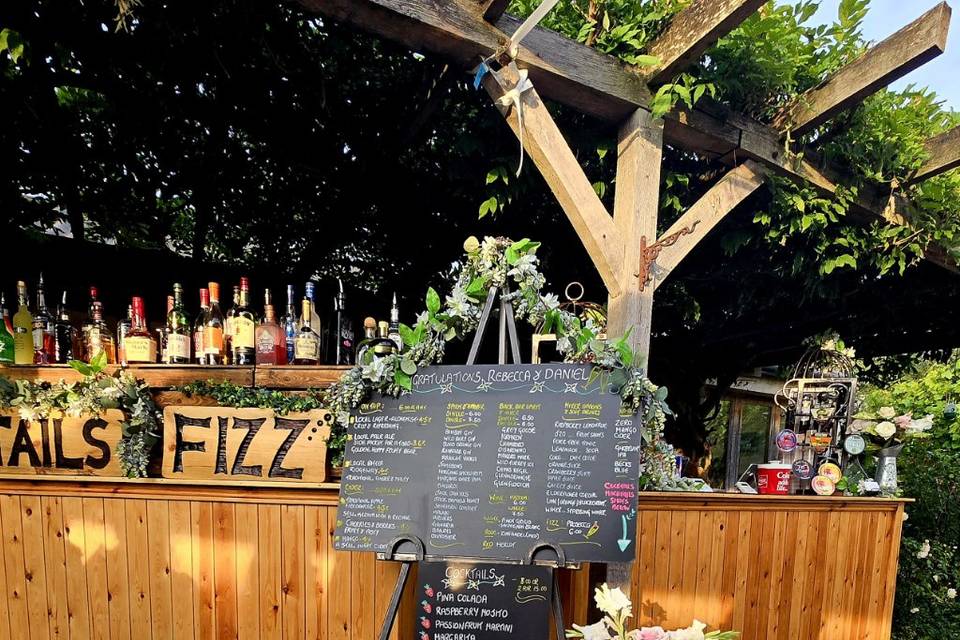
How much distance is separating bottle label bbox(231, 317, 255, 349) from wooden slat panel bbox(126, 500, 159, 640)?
721mm

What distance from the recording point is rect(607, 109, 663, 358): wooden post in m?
1.87

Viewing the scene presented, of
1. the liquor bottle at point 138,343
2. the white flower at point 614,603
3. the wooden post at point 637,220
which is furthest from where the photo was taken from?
the liquor bottle at point 138,343

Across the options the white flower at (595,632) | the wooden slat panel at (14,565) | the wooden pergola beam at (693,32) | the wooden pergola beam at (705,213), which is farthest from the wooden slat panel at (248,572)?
the wooden pergola beam at (693,32)

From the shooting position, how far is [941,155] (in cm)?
232

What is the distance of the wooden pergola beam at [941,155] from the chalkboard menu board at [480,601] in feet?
8.95

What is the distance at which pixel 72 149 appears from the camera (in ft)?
8.93

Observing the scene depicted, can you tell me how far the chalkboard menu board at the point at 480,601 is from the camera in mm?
1597

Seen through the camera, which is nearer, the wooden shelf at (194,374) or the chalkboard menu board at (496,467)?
the chalkboard menu board at (496,467)

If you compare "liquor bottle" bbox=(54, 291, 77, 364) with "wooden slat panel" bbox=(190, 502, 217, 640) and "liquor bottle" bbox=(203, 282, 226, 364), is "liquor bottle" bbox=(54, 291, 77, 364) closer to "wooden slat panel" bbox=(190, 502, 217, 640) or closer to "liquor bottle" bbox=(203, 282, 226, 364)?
"liquor bottle" bbox=(203, 282, 226, 364)

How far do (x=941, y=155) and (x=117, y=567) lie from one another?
423cm

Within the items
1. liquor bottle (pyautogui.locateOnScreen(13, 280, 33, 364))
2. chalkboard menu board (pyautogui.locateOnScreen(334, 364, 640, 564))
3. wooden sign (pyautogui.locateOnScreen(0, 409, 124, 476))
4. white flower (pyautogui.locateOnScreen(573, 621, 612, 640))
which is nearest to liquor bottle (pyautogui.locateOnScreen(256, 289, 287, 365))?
wooden sign (pyautogui.locateOnScreen(0, 409, 124, 476))

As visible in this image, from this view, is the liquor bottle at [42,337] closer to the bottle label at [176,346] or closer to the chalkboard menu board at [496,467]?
Result: the bottle label at [176,346]

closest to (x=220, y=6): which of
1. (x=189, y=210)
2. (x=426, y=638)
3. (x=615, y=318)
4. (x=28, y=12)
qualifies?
(x=28, y=12)

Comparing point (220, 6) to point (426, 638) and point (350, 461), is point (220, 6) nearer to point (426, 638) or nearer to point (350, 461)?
point (350, 461)
